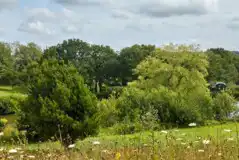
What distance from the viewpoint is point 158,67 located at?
3120 centimetres

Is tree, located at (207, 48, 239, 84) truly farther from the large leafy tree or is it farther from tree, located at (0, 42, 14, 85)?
tree, located at (0, 42, 14, 85)

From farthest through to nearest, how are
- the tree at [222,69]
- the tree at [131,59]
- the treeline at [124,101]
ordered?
the tree at [131,59] < the tree at [222,69] < the treeline at [124,101]

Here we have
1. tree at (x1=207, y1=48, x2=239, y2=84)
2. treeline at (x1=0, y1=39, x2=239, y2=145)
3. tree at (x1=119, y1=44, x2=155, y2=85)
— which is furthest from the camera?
tree at (x1=119, y1=44, x2=155, y2=85)

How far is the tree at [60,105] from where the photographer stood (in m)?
13.0

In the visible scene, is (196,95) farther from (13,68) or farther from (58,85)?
(13,68)

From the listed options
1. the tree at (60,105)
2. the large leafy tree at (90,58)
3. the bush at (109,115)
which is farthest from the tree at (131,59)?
the tree at (60,105)

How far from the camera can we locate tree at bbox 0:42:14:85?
183ft

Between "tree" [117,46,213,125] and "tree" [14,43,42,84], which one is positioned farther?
"tree" [14,43,42,84]

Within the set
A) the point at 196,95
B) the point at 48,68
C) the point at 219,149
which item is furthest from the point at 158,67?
the point at 219,149

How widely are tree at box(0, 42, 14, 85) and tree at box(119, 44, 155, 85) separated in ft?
47.5

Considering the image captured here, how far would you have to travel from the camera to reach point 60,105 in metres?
13.3

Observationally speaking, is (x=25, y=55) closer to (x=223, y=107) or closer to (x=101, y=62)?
(x=101, y=62)

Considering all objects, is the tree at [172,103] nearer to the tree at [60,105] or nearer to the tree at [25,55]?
the tree at [60,105]

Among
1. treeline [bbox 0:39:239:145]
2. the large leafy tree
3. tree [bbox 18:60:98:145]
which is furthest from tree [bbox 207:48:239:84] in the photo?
tree [bbox 18:60:98:145]
